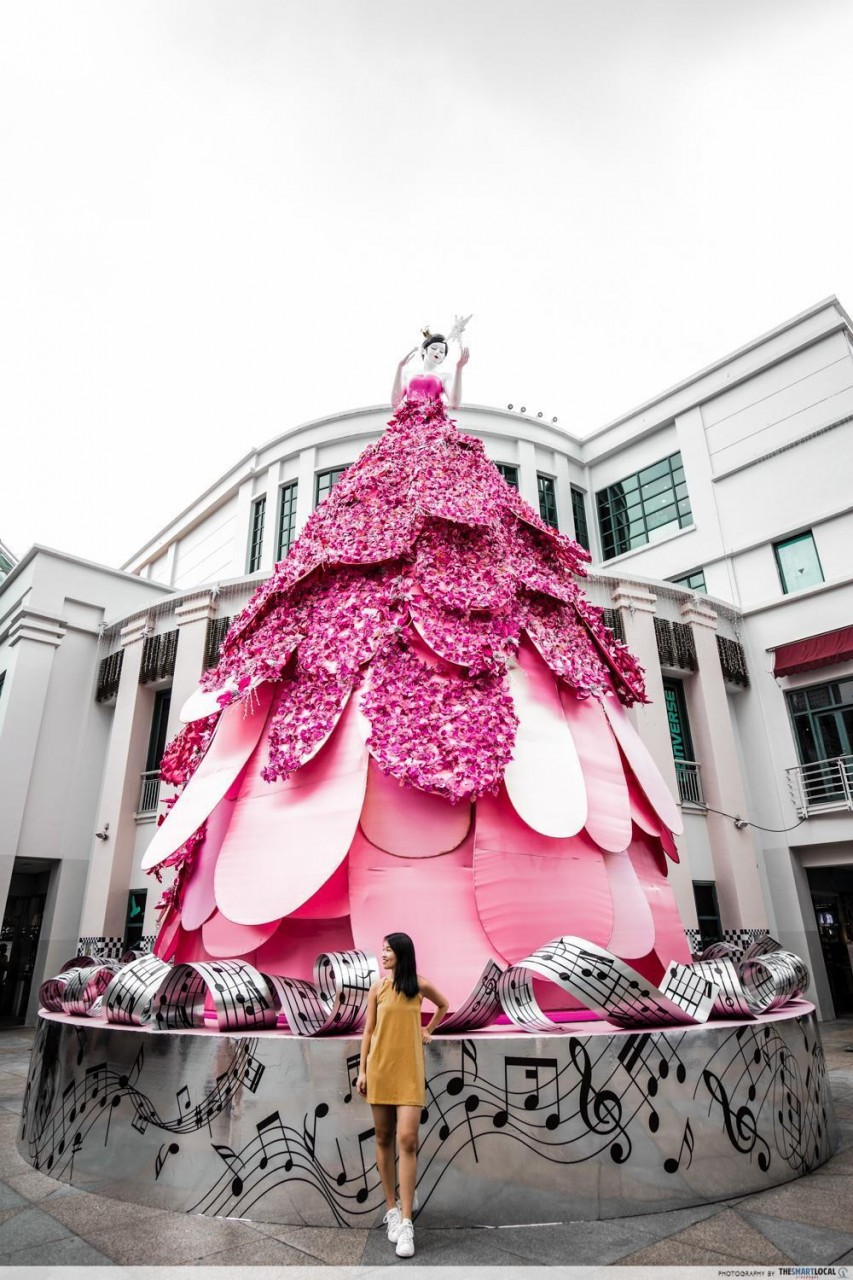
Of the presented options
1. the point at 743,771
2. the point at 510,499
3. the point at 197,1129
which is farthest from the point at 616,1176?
the point at 743,771

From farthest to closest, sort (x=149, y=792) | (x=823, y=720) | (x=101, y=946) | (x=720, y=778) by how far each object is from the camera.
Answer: (x=823, y=720) < (x=149, y=792) < (x=720, y=778) < (x=101, y=946)

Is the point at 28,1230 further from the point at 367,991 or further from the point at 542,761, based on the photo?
the point at 542,761

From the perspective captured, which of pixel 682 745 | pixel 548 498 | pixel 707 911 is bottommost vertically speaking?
pixel 707 911

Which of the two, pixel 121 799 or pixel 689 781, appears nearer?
pixel 121 799

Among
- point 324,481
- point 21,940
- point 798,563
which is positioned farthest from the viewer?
point 324,481

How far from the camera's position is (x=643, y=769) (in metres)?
5.21

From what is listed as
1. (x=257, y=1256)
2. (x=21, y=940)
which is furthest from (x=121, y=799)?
(x=257, y=1256)

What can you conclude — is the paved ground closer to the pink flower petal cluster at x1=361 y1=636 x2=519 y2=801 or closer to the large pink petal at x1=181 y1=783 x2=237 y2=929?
the large pink petal at x1=181 y1=783 x2=237 y2=929

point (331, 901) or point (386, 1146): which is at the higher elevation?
point (331, 901)

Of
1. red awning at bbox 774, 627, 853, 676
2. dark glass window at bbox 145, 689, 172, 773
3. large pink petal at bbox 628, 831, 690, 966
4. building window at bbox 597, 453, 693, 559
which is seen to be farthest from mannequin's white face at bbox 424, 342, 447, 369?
building window at bbox 597, 453, 693, 559

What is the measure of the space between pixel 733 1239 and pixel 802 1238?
0.28m

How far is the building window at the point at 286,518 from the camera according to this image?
18.8 m

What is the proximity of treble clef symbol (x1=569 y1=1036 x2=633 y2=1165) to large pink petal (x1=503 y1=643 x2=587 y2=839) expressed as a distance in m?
1.24

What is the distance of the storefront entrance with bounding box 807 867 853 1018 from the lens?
14096 mm
